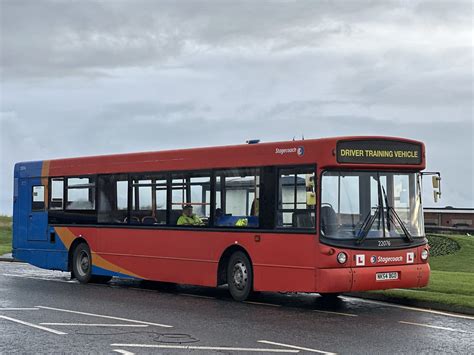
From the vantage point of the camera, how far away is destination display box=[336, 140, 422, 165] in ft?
50.8

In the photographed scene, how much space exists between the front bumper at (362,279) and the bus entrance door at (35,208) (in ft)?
32.1

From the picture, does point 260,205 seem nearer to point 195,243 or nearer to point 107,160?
point 195,243

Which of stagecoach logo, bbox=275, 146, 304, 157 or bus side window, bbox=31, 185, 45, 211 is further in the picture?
bus side window, bbox=31, 185, 45, 211

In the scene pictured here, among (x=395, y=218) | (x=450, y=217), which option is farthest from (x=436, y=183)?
(x=450, y=217)

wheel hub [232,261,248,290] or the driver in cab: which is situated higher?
the driver in cab

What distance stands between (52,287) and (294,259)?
22.2 feet

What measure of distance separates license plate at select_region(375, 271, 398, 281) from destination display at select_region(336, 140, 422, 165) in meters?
1.88

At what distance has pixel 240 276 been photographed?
672 inches

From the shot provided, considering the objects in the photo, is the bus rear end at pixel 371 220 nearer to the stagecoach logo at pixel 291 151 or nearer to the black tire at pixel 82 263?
the stagecoach logo at pixel 291 151

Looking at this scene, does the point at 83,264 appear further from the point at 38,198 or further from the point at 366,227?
the point at 366,227

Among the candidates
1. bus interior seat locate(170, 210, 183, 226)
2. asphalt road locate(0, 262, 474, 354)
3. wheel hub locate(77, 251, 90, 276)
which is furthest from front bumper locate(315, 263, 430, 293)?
wheel hub locate(77, 251, 90, 276)

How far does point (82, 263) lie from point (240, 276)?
6.03 metres

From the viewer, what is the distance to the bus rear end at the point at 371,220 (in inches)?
601

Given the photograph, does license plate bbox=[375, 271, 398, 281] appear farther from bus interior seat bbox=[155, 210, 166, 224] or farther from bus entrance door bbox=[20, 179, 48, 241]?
bus entrance door bbox=[20, 179, 48, 241]
